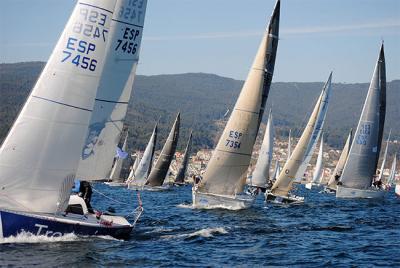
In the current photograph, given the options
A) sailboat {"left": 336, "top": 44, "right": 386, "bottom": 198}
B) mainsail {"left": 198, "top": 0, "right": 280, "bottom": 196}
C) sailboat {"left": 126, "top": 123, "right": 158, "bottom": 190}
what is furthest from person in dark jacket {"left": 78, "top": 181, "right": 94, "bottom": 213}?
sailboat {"left": 126, "top": 123, "right": 158, "bottom": 190}

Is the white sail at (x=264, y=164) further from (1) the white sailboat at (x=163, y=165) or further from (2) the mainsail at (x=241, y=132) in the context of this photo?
(2) the mainsail at (x=241, y=132)

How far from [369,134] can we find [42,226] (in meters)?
33.9

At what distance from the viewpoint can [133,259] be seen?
18703 millimetres

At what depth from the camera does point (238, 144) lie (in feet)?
117

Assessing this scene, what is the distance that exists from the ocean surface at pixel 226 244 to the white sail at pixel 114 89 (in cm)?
290

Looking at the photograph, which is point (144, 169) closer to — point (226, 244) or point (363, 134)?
point (363, 134)

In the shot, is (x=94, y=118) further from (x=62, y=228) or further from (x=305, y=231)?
(x=305, y=231)

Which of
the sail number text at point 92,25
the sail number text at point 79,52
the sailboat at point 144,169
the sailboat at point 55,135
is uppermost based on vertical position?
the sail number text at point 92,25

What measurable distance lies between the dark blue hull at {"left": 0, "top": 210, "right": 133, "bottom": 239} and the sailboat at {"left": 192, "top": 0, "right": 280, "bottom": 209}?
14638 millimetres

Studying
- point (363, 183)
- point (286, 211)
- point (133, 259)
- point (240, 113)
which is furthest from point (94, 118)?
point (363, 183)

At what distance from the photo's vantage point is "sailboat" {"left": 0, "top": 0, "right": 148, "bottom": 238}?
63.7ft

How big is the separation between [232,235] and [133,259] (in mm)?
6739

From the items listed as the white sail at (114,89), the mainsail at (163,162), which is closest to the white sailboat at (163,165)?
the mainsail at (163,162)

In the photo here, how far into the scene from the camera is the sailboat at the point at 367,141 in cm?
4922
